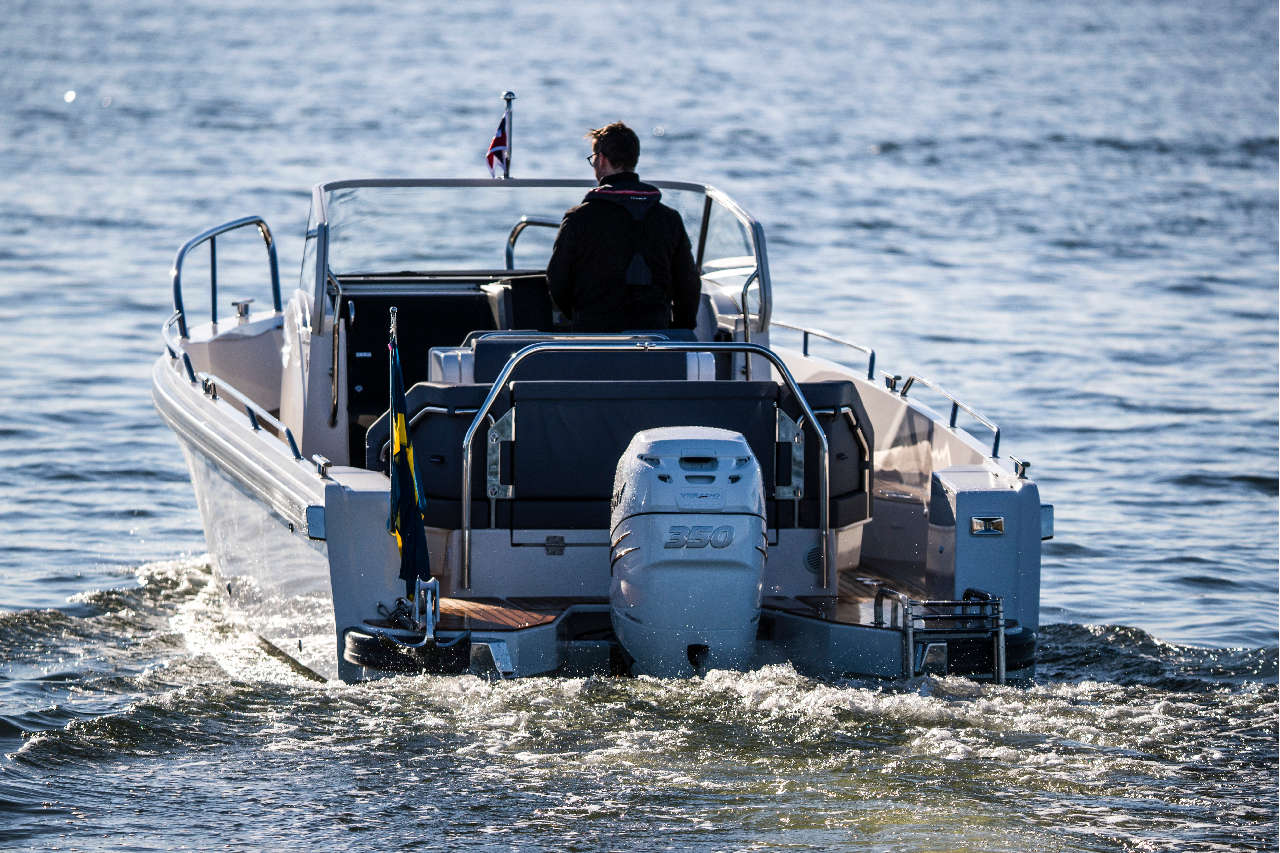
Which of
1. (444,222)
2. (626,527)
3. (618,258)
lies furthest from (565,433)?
(444,222)

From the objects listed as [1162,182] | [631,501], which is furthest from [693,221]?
[1162,182]

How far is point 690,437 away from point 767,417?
1.56 feet

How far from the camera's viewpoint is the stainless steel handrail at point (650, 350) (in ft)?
18.5

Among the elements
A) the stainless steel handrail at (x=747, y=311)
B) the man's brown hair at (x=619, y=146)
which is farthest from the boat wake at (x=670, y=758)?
the man's brown hair at (x=619, y=146)

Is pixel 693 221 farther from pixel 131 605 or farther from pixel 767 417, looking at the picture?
pixel 131 605

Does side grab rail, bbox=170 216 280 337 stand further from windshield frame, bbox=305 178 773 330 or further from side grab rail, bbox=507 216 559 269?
side grab rail, bbox=507 216 559 269

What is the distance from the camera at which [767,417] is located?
589 centimetres

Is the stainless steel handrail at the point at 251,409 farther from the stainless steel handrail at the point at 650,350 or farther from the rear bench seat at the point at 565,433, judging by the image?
the stainless steel handrail at the point at 650,350

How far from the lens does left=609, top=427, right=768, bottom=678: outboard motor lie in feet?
17.6

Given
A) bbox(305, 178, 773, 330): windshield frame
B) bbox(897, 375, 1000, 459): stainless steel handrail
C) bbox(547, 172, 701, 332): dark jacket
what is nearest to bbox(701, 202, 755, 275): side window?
bbox(305, 178, 773, 330): windshield frame

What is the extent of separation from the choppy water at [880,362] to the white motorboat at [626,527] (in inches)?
5.9

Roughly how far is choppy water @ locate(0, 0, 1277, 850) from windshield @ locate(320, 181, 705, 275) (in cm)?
123

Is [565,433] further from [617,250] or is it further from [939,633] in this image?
[939,633]

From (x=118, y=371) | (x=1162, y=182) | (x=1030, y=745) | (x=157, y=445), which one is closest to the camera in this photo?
(x=1030, y=745)
